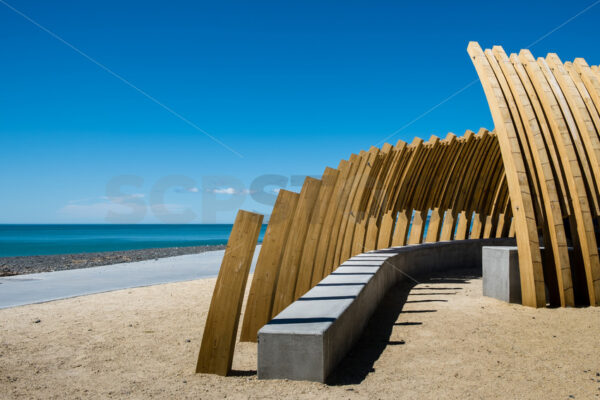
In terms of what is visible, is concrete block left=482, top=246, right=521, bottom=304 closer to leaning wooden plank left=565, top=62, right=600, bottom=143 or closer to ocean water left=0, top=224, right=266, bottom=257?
leaning wooden plank left=565, top=62, right=600, bottom=143

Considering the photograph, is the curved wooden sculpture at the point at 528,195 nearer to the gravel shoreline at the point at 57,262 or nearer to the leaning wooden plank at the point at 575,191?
the leaning wooden plank at the point at 575,191

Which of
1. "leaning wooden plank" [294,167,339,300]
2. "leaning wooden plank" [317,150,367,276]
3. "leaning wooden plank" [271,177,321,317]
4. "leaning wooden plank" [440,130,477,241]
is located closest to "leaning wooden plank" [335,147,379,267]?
"leaning wooden plank" [317,150,367,276]

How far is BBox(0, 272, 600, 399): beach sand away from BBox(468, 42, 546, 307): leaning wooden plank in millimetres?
297

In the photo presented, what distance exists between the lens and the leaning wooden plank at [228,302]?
357 centimetres

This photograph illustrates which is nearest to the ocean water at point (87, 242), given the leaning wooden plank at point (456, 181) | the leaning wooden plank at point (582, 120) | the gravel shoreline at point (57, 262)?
the gravel shoreline at point (57, 262)

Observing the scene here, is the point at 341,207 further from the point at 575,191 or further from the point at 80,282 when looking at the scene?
the point at 80,282

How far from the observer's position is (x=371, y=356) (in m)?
3.79

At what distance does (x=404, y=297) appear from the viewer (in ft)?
21.7

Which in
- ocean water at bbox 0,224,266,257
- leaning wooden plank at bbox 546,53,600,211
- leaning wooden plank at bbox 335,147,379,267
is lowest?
ocean water at bbox 0,224,266,257

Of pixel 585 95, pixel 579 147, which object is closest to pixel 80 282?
pixel 579 147

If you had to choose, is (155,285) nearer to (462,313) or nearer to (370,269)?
(370,269)

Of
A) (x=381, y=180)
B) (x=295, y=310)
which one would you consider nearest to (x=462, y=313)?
(x=295, y=310)

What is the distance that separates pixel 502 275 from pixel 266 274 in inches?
135

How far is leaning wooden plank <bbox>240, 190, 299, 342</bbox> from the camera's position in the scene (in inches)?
188
